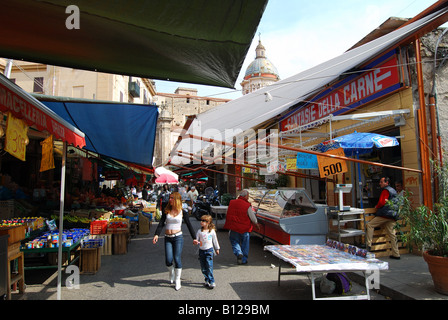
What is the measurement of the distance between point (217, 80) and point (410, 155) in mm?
5269

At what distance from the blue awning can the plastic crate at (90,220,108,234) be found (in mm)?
2165

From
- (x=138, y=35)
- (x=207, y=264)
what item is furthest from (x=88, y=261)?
(x=138, y=35)

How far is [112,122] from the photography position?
6.60 m

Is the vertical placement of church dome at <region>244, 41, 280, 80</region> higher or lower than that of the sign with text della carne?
higher

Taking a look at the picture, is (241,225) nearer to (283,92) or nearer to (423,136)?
(283,92)

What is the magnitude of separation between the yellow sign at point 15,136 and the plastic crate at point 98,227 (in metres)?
4.20

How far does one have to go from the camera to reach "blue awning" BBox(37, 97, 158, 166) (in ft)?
18.7

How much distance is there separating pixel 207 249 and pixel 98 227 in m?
3.66

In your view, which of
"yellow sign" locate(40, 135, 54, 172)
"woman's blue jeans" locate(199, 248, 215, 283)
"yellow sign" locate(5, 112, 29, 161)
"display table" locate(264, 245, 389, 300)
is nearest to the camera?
"yellow sign" locate(5, 112, 29, 161)

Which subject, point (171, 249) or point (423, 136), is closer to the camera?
point (171, 249)

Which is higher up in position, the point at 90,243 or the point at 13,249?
the point at 13,249

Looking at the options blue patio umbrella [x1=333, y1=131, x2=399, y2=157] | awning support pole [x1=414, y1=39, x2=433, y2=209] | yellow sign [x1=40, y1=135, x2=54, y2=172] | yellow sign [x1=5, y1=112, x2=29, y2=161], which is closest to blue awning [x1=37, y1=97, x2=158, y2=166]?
yellow sign [x1=40, y1=135, x2=54, y2=172]

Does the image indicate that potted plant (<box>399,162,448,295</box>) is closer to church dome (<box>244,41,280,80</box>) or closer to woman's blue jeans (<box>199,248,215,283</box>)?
woman's blue jeans (<box>199,248,215,283</box>)
